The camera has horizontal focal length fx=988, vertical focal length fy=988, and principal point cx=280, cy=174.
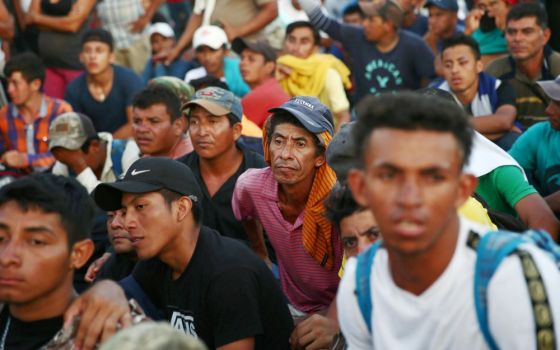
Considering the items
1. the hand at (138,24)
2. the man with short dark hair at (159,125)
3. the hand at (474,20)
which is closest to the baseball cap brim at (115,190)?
the man with short dark hair at (159,125)

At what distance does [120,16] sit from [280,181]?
5.92 m

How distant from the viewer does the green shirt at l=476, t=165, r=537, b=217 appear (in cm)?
461

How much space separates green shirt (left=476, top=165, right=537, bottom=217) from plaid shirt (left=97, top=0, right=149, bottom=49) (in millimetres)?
6415

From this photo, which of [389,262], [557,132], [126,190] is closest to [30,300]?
[126,190]

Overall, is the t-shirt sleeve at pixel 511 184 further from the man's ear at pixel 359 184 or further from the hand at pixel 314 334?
the man's ear at pixel 359 184

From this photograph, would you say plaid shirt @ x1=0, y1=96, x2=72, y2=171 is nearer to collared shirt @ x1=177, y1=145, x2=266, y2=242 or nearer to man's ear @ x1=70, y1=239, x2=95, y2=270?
collared shirt @ x1=177, y1=145, x2=266, y2=242

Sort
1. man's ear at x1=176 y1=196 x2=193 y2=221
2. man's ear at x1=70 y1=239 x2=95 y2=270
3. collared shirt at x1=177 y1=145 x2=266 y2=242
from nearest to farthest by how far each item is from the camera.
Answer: man's ear at x1=70 y1=239 x2=95 y2=270 < man's ear at x1=176 y1=196 x2=193 y2=221 < collared shirt at x1=177 y1=145 x2=266 y2=242

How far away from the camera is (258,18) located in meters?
9.77

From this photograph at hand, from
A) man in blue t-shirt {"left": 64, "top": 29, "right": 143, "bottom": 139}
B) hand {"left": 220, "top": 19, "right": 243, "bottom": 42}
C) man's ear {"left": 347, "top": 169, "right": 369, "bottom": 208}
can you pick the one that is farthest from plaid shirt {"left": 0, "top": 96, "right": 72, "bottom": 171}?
man's ear {"left": 347, "top": 169, "right": 369, "bottom": 208}

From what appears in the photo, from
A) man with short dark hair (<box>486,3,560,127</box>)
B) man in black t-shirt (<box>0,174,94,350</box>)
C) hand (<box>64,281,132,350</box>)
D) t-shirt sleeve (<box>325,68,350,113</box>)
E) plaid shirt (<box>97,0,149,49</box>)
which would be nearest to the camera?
hand (<box>64,281,132,350</box>)

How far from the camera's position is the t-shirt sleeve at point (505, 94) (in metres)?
7.02

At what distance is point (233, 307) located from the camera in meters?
3.93

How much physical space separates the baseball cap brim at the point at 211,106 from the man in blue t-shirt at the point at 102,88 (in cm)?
267

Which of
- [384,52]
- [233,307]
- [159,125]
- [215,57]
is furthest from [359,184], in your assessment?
[215,57]
